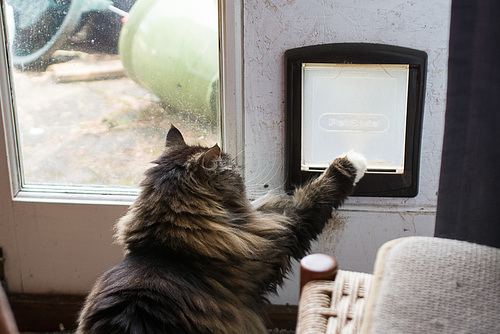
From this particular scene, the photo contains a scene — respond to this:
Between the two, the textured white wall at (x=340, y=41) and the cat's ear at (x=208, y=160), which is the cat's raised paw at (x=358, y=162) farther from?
the cat's ear at (x=208, y=160)

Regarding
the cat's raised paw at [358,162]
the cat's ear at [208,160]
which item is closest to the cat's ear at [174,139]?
the cat's ear at [208,160]

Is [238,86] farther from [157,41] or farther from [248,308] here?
[248,308]

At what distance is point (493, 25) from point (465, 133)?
168mm

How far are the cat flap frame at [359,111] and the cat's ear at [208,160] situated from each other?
36 cm

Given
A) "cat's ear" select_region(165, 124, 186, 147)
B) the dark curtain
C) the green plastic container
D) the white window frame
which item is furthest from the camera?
the white window frame

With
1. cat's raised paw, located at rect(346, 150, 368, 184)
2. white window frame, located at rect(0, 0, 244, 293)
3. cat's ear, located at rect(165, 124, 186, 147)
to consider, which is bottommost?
white window frame, located at rect(0, 0, 244, 293)

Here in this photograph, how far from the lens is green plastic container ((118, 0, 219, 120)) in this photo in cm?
158

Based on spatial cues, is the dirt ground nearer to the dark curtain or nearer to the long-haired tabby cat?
the long-haired tabby cat

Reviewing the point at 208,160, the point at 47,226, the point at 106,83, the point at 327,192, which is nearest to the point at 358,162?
the point at 327,192

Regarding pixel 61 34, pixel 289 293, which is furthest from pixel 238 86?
pixel 289 293

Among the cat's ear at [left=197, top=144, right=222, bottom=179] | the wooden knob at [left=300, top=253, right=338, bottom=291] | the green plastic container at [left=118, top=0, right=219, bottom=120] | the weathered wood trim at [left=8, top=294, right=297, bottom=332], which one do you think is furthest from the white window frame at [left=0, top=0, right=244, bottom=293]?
the wooden knob at [left=300, top=253, right=338, bottom=291]

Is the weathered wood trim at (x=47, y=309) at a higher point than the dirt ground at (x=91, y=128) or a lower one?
lower

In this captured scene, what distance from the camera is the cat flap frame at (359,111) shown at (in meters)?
1.48

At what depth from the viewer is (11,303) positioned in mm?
1796
